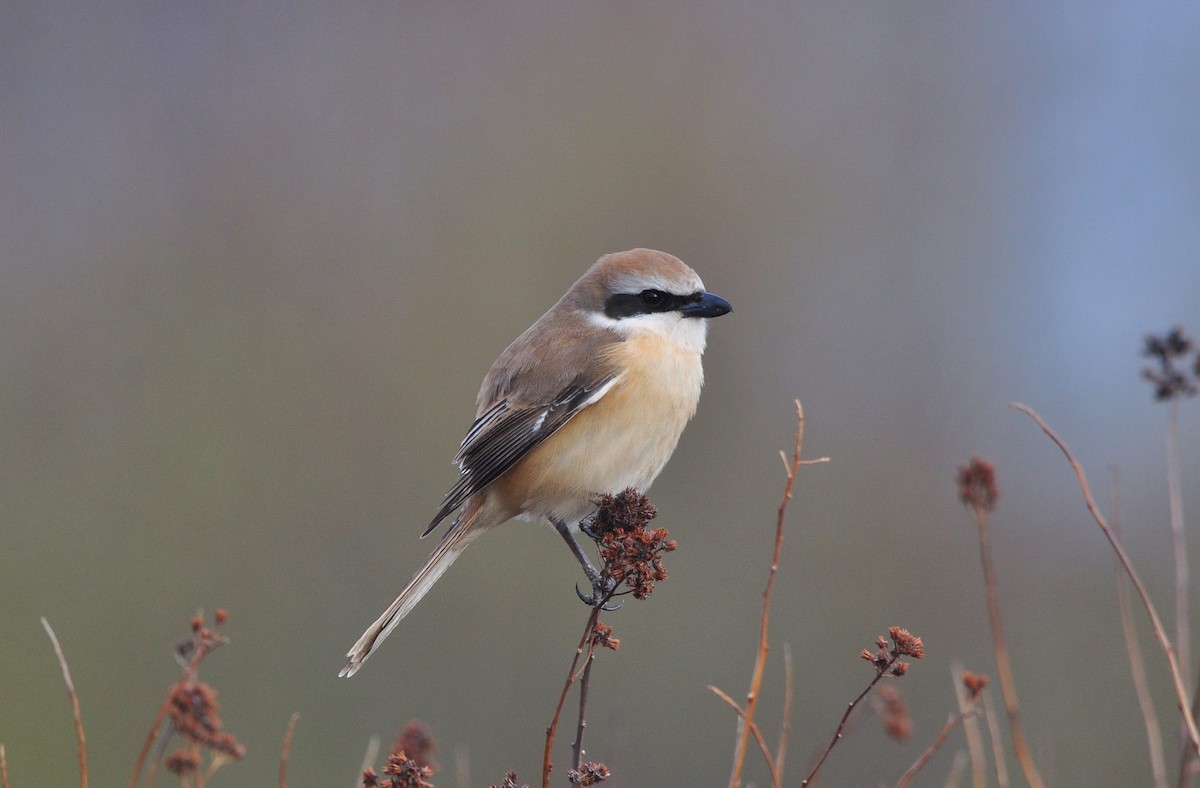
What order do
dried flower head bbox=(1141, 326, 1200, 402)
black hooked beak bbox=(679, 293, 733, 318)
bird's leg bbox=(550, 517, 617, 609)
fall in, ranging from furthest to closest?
1. black hooked beak bbox=(679, 293, 733, 318)
2. bird's leg bbox=(550, 517, 617, 609)
3. dried flower head bbox=(1141, 326, 1200, 402)

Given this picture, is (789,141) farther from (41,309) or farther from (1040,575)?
(41,309)

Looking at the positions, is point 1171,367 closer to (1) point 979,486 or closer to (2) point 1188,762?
(1) point 979,486

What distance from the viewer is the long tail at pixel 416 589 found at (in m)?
3.53

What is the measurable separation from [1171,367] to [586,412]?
5.87 ft

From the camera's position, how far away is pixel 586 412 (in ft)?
13.3

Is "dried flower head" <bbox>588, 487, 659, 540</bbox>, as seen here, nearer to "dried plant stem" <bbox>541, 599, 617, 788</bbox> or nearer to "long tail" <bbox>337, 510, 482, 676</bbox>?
"dried plant stem" <bbox>541, 599, 617, 788</bbox>

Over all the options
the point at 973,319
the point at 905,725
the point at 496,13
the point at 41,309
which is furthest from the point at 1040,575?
the point at 496,13

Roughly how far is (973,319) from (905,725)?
29.3 feet

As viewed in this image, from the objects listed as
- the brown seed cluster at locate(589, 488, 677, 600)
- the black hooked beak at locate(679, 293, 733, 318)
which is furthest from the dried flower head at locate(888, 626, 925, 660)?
the black hooked beak at locate(679, 293, 733, 318)

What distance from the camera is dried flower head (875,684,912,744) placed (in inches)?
119

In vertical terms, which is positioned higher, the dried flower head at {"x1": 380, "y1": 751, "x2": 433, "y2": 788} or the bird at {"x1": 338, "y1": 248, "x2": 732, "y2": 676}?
the bird at {"x1": 338, "y1": 248, "x2": 732, "y2": 676}

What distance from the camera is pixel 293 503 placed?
8867 mm

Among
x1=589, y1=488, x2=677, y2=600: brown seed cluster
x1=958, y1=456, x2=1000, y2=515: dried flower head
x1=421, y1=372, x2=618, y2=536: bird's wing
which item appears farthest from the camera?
x1=421, y1=372, x2=618, y2=536: bird's wing

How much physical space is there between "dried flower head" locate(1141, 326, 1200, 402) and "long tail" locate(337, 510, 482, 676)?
2142 mm
